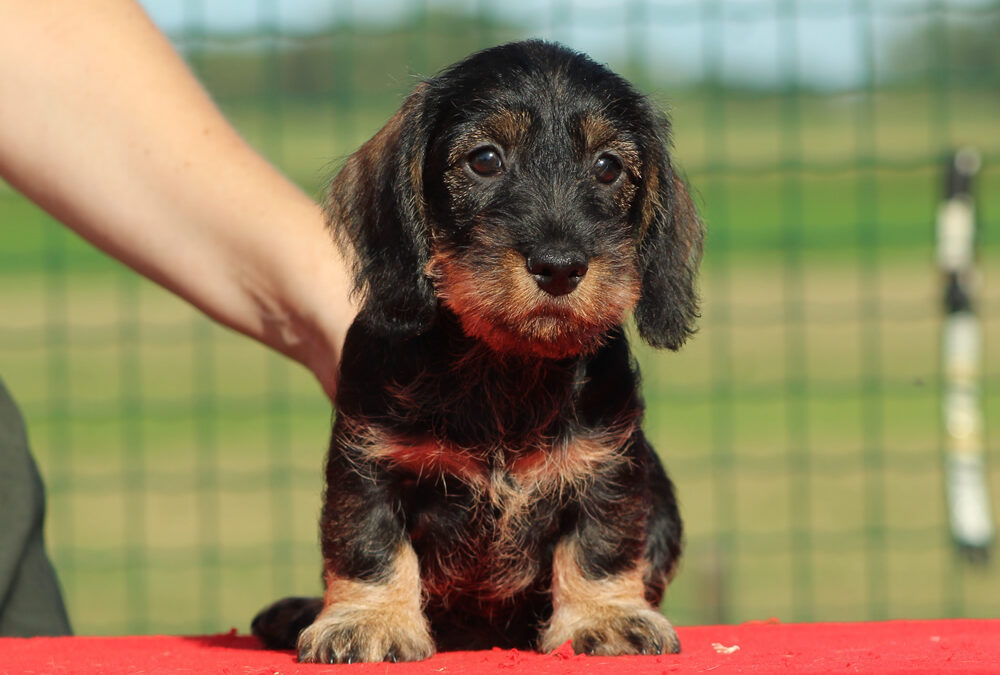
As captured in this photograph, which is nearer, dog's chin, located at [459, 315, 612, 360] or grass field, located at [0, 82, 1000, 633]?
dog's chin, located at [459, 315, 612, 360]

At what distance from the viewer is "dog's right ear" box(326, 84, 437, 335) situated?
3.28 m

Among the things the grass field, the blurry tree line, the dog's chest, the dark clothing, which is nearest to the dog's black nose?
the dog's chest

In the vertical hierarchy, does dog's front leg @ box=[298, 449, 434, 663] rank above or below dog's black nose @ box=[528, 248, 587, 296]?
below

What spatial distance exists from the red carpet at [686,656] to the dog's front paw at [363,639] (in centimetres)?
7

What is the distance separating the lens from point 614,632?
322cm

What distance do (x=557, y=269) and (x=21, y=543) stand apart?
1961 mm

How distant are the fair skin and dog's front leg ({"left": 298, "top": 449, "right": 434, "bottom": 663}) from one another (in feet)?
2.56

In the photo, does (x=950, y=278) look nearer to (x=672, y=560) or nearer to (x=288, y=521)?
(x=288, y=521)

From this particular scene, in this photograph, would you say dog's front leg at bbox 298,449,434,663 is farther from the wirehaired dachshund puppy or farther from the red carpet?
the red carpet

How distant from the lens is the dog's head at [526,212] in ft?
10.1

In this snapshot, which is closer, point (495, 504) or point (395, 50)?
point (495, 504)

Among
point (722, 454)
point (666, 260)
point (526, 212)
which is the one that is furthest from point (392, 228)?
point (722, 454)

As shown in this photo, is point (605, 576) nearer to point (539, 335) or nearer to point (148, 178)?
point (539, 335)

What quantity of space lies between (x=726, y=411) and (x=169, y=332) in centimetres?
554
